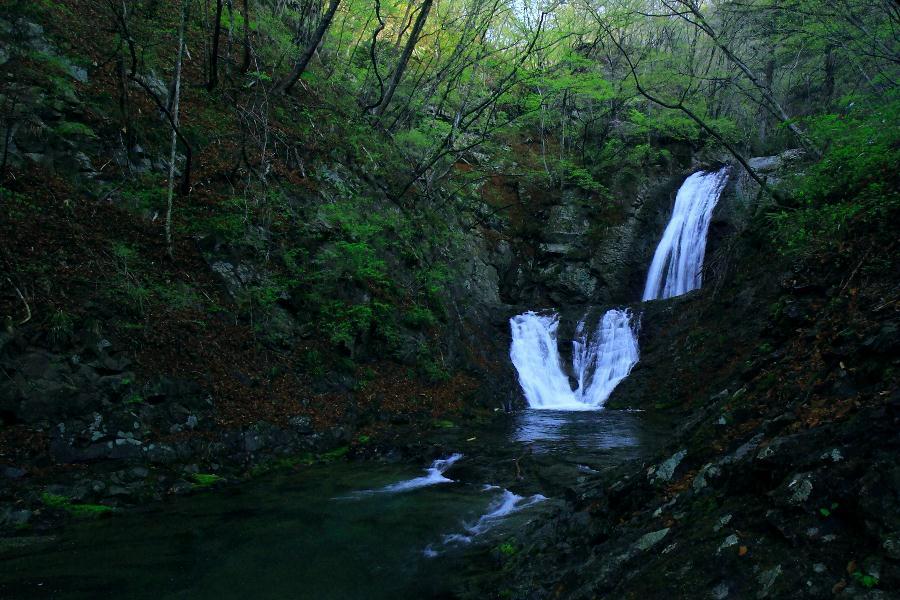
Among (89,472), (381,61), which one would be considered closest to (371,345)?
(89,472)

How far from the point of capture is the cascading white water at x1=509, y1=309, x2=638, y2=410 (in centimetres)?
1430

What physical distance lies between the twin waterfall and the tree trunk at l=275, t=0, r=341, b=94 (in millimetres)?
9721

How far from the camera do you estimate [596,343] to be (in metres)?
15.3

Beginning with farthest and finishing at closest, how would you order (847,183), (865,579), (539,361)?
(539,361)
(847,183)
(865,579)

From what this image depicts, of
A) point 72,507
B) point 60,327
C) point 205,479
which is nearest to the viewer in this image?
point 72,507

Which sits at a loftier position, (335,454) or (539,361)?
(539,361)

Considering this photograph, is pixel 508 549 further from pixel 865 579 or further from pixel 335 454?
pixel 335 454

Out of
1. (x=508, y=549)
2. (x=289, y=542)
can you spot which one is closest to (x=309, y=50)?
(x=289, y=542)

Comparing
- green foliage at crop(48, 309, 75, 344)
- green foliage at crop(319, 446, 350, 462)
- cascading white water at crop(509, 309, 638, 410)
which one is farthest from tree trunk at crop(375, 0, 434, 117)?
green foliage at crop(48, 309, 75, 344)

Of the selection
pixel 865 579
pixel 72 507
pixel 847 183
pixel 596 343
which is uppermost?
pixel 847 183

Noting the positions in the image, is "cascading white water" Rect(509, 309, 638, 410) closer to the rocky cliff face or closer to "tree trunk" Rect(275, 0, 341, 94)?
the rocky cliff face

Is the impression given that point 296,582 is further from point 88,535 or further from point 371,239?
point 371,239

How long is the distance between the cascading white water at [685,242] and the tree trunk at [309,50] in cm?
1335

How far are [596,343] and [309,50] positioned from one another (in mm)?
11302
